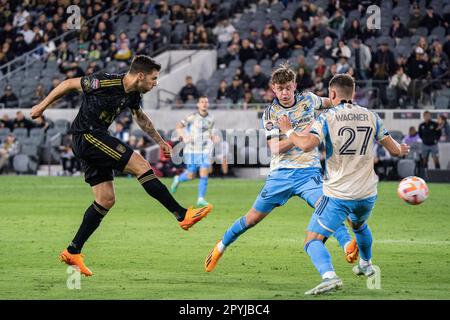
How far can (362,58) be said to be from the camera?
28.8 metres

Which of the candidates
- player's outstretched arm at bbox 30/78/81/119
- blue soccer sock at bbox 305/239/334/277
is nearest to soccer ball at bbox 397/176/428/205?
blue soccer sock at bbox 305/239/334/277

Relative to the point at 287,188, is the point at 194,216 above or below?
below

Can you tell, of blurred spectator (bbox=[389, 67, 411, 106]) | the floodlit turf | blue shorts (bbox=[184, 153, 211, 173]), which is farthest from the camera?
blurred spectator (bbox=[389, 67, 411, 106])

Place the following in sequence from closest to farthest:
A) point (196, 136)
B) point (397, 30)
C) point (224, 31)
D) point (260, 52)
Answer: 1. point (196, 136)
2. point (397, 30)
3. point (260, 52)
4. point (224, 31)

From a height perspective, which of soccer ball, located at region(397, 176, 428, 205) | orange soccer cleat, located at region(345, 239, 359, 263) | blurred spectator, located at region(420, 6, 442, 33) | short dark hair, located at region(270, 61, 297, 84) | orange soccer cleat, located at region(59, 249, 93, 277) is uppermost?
blurred spectator, located at region(420, 6, 442, 33)

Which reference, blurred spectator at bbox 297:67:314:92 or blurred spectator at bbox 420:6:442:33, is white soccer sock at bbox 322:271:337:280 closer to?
blurred spectator at bbox 297:67:314:92

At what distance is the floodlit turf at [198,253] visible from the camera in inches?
376

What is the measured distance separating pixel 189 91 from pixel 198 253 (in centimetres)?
1868

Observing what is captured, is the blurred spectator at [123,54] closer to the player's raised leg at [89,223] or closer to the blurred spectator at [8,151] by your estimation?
the blurred spectator at [8,151]

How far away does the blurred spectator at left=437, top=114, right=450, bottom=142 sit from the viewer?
27.1m

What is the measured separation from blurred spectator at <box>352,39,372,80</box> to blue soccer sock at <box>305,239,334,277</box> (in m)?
19.9

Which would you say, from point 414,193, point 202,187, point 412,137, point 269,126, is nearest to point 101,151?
point 269,126

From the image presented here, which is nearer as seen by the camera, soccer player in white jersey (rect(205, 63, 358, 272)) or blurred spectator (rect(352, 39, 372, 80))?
soccer player in white jersey (rect(205, 63, 358, 272))

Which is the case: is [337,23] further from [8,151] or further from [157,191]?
[157,191]
